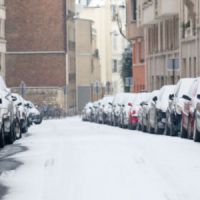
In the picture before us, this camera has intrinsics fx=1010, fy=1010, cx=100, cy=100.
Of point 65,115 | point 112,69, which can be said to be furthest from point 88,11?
point 65,115

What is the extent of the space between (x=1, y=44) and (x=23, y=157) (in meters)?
58.4

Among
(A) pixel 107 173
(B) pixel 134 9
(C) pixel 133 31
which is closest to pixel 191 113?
(A) pixel 107 173

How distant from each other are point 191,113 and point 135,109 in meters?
14.9

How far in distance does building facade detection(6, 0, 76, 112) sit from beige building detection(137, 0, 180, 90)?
2156cm

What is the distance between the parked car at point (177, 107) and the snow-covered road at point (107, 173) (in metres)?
7.14

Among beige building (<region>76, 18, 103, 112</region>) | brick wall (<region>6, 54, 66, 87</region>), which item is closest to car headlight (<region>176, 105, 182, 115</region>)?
brick wall (<region>6, 54, 66, 87</region>)

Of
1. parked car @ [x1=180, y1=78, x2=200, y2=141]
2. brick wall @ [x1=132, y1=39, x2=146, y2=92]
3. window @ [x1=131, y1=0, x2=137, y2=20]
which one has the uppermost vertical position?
window @ [x1=131, y1=0, x2=137, y2=20]

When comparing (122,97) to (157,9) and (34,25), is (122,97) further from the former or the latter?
(34,25)

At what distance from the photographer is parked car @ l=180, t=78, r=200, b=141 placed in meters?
25.5

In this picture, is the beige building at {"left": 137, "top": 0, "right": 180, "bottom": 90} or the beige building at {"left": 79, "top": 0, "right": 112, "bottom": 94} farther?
the beige building at {"left": 79, "top": 0, "right": 112, "bottom": 94}

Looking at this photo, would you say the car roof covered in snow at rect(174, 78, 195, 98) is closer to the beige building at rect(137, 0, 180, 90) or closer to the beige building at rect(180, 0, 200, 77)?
the beige building at rect(180, 0, 200, 77)

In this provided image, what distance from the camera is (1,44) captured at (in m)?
78.2

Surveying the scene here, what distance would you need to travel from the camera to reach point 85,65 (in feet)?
384

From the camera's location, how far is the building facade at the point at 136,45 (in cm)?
7831
